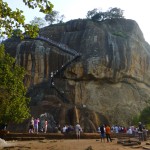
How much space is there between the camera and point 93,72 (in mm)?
45312

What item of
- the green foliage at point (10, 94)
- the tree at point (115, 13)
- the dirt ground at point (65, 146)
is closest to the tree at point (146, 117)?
the green foliage at point (10, 94)

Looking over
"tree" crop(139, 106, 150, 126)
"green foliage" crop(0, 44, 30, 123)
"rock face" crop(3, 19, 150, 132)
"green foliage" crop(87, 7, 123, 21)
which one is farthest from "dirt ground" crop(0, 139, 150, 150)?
"green foliage" crop(87, 7, 123, 21)

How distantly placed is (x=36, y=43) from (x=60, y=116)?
47.9ft

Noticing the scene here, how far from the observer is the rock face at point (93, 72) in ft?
147

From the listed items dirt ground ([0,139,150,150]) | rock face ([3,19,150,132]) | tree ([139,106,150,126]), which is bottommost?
dirt ground ([0,139,150,150])

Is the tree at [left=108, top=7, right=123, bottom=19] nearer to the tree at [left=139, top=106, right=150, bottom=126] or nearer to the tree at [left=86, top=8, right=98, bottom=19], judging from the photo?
Answer: the tree at [left=86, top=8, right=98, bottom=19]

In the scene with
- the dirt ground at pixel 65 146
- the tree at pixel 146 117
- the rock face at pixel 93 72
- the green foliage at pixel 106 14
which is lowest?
the dirt ground at pixel 65 146

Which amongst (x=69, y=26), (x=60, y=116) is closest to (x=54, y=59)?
(x=69, y=26)

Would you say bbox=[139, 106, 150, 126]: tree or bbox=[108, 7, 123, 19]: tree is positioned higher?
bbox=[108, 7, 123, 19]: tree

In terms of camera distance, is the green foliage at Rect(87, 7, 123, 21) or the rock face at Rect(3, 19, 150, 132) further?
the green foliage at Rect(87, 7, 123, 21)

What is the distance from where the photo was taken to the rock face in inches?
1759

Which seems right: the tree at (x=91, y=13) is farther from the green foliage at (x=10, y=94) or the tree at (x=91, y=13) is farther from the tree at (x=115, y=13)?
the green foliage at (x=10, y=94)

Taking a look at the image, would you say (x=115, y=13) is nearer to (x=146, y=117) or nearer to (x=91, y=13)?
(x=91, y=13)

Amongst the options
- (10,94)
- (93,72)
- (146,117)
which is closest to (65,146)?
(10,94)
